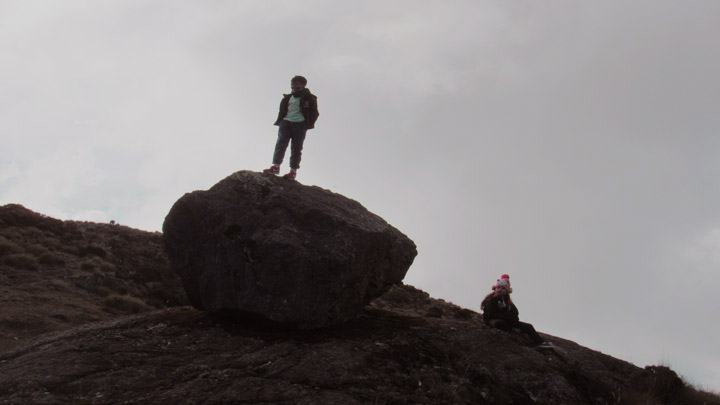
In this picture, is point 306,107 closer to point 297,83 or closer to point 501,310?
point 297,83

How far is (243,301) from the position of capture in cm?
988

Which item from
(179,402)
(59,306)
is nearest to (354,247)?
(179,402)

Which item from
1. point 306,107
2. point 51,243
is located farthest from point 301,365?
point 51,243

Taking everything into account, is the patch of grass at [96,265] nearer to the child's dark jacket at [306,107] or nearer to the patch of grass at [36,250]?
the patch of grass at [36,250]

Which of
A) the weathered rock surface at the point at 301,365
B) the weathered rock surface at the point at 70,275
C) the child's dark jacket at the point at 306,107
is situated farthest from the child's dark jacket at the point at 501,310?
the weathered rock surface at the point at 70,275

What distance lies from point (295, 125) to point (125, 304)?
12287mm

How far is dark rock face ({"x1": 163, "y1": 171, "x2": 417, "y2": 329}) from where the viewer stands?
9797 mm

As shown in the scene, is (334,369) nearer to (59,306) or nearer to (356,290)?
(356,290)

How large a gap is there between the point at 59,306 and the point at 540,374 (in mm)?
15501

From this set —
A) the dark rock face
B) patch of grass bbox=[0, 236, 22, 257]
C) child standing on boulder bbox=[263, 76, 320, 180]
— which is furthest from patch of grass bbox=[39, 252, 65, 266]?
child standing on boulder bbox=[263, 76, 320, 180]

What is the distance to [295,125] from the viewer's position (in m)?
12.3

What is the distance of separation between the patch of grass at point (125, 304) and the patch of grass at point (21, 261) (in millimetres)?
3722

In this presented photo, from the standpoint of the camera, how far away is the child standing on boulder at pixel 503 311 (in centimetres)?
1155

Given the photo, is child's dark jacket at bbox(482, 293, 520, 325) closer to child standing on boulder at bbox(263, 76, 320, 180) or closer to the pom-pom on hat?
the pom-pom on hat
